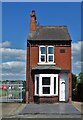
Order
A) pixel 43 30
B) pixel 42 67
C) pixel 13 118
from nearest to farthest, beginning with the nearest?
pixel 13 118, pixel 42 67, pixel 43 30

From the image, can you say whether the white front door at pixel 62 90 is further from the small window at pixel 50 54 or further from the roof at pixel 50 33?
the roof at pixel 50 33

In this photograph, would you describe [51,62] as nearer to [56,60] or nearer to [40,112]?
[56,60]

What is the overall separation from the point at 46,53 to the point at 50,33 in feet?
8.08

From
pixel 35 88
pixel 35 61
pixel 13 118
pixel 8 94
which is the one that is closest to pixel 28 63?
pixel 35 61

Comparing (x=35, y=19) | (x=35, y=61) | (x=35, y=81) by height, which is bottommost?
(x=35, y=81)

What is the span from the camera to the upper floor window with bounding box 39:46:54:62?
A: 91.0 ft

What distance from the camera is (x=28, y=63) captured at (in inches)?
1117

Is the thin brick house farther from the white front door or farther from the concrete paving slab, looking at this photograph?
the concrete paving slab

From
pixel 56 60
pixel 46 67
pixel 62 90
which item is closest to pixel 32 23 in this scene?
pixel 56 60

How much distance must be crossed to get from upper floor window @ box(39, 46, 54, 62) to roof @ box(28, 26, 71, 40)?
0.96 m

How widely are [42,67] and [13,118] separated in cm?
1188

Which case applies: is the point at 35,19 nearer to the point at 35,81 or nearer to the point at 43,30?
the point at 43,30

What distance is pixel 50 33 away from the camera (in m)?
29.2

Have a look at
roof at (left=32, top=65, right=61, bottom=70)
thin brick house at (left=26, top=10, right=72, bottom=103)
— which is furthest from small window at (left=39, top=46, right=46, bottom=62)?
roof at (left=32, top=65, right=61, bottom=70)
